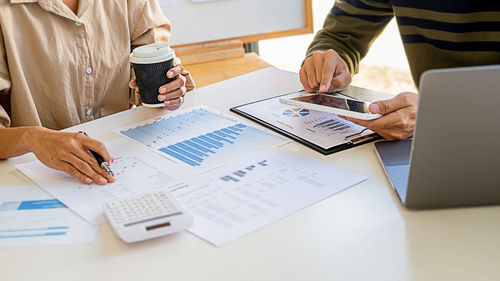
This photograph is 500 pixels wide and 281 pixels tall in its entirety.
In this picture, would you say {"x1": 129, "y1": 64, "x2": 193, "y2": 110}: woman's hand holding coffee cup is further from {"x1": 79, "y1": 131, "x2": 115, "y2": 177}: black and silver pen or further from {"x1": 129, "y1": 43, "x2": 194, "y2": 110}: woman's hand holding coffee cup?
{"x1": 79, "y1": 131, "x2": 115, "y2": 177}: black and silver pen

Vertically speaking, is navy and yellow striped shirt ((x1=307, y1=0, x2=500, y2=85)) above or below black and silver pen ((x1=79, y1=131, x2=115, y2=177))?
above

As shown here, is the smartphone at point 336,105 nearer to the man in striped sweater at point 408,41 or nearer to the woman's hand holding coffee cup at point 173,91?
the man in striped sweater at point 408,41

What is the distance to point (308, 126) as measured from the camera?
1.08 metres

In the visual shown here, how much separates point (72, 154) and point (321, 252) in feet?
1.62

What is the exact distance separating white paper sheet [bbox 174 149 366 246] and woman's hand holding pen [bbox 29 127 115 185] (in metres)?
0.17

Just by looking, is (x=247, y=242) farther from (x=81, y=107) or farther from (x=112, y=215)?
(x=81, y=107)

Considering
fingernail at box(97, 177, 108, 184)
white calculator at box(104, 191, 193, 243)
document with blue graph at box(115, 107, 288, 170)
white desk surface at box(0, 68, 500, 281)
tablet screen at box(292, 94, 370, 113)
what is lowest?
white desk surface at box(0, 68, 500, 281)

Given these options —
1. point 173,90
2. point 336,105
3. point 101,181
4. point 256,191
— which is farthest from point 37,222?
point 336,105

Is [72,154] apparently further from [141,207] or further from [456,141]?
[456,141]

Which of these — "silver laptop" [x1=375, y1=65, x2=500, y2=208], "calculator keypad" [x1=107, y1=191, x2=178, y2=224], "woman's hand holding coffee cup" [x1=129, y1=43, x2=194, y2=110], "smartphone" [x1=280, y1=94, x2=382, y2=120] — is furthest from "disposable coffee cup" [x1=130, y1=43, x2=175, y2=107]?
"silver laptop" [x1=375, y1=65, x2=500, y2=208]

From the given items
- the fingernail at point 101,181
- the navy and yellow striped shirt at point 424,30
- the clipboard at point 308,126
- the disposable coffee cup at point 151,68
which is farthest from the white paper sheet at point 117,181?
the navy and yellow striped shirt at point 424,30

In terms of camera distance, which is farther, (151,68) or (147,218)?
(151,68)

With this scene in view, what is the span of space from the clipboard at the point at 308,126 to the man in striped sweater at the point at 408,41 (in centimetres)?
3

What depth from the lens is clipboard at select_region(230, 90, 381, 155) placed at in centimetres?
99
